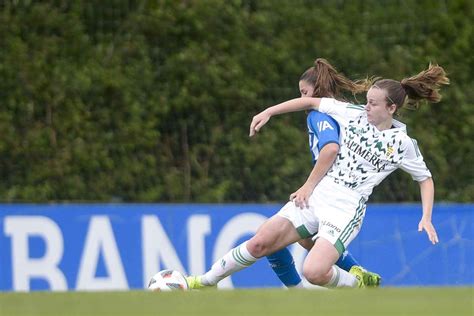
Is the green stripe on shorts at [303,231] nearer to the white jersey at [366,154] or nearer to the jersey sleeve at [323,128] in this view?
the white jersey at [366,154]

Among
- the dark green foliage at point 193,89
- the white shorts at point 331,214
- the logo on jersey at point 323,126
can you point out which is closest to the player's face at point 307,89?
the logo on jersey at point 323,126

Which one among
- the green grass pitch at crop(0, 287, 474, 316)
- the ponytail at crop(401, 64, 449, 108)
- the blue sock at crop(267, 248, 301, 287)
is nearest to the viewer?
the green grass pitch at crop(0, 287, 474, 316)

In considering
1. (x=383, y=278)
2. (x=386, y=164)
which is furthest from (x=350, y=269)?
(x=383, y=278)

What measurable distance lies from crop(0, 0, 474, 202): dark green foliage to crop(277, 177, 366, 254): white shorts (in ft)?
10.9

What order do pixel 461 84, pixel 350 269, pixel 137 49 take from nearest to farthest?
pixel 350 269, pixel 137 49, pixel 461 84

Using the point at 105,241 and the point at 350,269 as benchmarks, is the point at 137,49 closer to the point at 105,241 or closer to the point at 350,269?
the point at 105,241

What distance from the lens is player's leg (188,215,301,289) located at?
7.43m

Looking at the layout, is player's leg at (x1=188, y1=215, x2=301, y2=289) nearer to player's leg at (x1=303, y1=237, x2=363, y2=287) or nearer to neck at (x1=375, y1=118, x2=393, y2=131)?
player's leg at (x1=303, y1=237, x2=363, y2=287)

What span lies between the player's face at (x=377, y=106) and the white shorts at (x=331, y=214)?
453 mm

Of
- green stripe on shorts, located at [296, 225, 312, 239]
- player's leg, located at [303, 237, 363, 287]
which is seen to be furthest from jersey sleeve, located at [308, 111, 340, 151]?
player's leg, located at [303, 237, 363, 287]

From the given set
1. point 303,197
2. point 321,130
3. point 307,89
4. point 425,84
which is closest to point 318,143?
point 321,130

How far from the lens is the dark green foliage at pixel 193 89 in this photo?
10406 mm

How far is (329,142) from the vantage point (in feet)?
24.1

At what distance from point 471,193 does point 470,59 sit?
1204 mm
